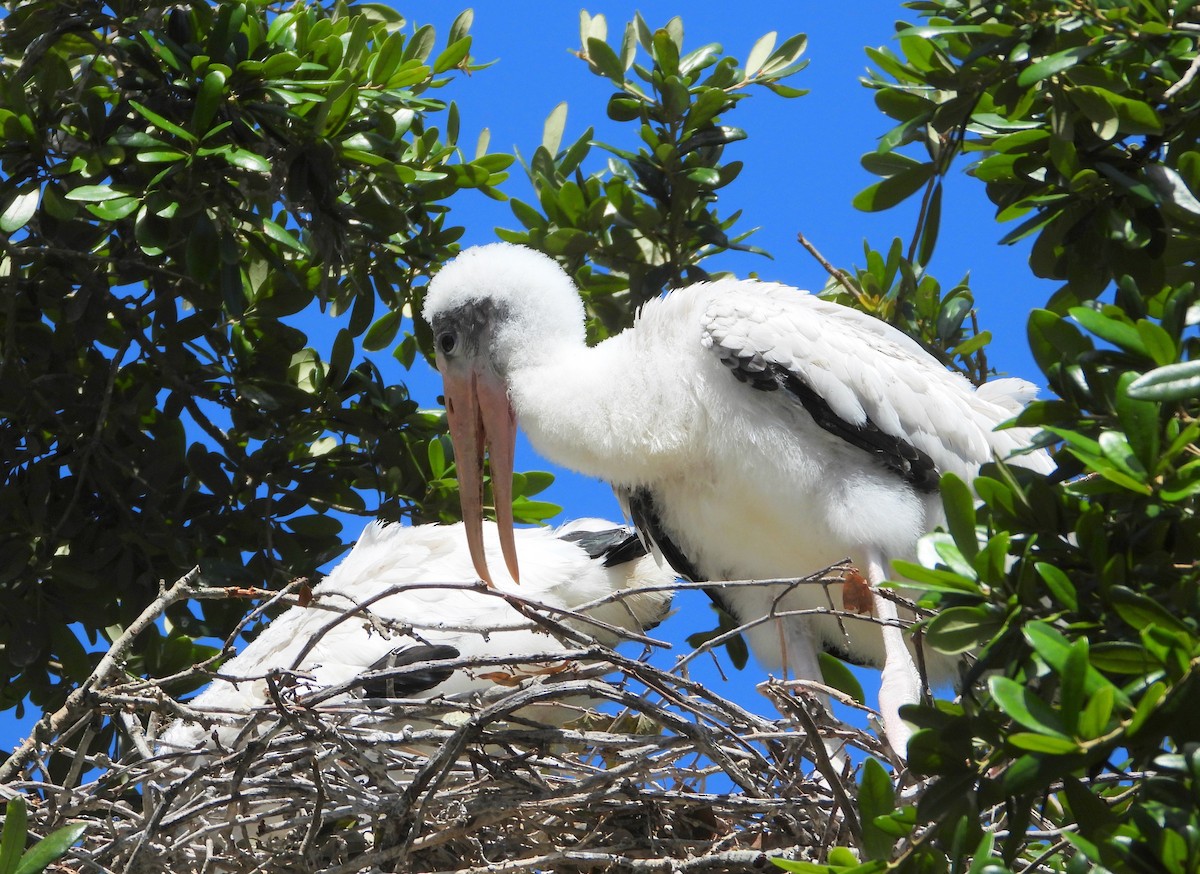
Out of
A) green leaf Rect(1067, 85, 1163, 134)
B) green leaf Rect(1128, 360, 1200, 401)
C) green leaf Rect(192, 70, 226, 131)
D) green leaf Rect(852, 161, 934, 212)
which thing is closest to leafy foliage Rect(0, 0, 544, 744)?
green leaf Rect(192, 70, 226, 131)

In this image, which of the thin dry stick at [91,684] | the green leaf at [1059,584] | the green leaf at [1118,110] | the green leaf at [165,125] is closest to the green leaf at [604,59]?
the green leaf at [165,125]

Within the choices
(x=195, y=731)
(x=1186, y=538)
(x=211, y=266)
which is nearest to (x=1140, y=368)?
(x=1186, y=538)

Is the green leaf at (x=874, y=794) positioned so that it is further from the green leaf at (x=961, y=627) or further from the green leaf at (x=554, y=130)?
the green leaf at (x=554, y=130)

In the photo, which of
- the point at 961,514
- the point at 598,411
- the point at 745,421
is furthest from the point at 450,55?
the point at 961,514

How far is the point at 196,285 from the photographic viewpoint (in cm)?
461

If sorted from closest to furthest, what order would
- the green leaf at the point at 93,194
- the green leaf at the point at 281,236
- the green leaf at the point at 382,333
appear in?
the green leaf at the point at 93,194 < the green leaf at the point at 281,236 < the green leaf at the point at 382,333

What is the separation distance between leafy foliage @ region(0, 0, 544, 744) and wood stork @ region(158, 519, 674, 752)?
0.18 meters

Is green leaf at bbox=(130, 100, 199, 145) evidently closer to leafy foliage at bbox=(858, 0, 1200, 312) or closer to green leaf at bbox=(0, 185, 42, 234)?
green leaf at bbox=(0, 185, 42, 234)

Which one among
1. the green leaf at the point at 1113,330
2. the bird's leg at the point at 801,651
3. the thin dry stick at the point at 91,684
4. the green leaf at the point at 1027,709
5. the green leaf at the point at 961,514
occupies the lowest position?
the green leaf at the point at 1027,709

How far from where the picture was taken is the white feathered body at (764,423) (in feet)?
13.1

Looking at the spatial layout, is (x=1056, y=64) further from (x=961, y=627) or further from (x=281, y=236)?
(x=281, y=236)

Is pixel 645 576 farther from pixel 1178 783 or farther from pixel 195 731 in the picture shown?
pixel 1178 783

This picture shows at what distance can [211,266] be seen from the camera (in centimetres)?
426

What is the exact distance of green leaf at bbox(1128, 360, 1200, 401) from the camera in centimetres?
210
